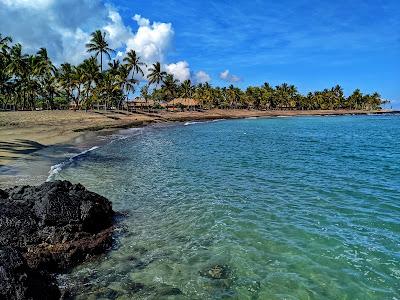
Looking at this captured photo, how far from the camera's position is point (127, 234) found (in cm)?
1315

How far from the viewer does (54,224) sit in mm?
12180

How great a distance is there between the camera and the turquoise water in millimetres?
9414

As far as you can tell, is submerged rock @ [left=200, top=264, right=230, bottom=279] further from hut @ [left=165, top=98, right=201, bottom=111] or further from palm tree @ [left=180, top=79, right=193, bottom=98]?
palm tree @ [left=180, top=79, right=193, bottom=98]

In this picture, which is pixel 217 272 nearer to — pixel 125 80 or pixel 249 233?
pixel 249 233

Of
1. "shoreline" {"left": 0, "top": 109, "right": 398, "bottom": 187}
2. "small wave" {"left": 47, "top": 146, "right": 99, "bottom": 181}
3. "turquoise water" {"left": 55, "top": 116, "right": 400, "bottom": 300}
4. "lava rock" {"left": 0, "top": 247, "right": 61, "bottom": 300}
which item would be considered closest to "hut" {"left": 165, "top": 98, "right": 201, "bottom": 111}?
"shoreline" {"left": 0, "top": 109, "right": 398, "bottom": 187}

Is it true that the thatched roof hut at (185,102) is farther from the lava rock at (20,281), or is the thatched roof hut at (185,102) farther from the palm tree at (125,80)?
the lava rock at (20,281)

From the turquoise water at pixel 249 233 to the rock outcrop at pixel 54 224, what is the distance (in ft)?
2.08

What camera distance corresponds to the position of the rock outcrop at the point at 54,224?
1067 cm

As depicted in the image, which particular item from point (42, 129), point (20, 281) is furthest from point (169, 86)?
point (20, 281)

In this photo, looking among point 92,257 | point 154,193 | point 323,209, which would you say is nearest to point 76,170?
point 154,193

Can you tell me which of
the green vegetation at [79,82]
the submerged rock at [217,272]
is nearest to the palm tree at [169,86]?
the green vegetation at [79,82]

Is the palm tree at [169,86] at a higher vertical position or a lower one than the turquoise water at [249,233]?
higher

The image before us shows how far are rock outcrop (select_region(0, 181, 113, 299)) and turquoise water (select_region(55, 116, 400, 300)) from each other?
0.63m

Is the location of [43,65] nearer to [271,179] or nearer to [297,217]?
[271,179]
